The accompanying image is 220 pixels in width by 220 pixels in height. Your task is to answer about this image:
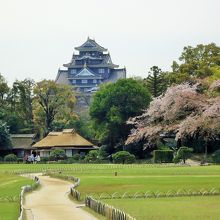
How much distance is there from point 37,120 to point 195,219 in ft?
316

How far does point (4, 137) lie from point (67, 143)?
10255 millimetres

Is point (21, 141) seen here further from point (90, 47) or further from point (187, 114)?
point (187, 114)

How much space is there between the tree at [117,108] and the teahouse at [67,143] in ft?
23.7

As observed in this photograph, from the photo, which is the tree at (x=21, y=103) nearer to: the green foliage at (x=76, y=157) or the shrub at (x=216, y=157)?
the green foliage at (x=76, y=157)

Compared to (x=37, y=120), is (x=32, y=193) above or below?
below

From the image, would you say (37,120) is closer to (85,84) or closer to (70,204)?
(85,84)

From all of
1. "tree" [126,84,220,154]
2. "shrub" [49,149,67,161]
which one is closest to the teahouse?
"shrub" [49,149,67,161]

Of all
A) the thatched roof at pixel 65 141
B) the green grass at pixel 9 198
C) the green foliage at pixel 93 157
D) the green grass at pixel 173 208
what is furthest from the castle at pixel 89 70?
the green grass at pixel 173 208

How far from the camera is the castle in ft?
568

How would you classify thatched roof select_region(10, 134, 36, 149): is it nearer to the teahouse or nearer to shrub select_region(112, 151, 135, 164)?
the teahouse

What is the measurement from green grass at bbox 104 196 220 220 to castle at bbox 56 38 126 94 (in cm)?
13465

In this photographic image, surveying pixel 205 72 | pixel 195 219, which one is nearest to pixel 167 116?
pixel 195 219

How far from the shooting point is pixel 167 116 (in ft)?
142

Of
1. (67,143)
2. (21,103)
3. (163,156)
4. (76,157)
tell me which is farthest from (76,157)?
(21,103)
